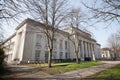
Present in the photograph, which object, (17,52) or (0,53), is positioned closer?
(0,53)

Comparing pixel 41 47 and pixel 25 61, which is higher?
pixel 41 47

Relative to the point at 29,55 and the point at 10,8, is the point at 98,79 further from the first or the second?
the point at 29,55

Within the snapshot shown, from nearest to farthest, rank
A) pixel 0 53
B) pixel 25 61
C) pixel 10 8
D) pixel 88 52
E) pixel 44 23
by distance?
pixel 10 8 → pixel 0 53 → pixel 44 23 → pixel 25 61 → pixel 88 52

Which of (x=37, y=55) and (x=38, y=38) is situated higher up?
(x=38, y=38)

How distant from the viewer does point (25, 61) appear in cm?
2639

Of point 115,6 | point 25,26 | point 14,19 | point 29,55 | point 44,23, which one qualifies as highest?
point 25,26

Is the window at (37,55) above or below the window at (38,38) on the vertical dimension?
below

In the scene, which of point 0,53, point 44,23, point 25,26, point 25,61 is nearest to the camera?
point 0,53

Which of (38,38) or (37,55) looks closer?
(37,55)

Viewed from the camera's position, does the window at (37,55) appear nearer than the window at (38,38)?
Yes

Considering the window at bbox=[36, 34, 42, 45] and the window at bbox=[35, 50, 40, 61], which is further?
the window at bbox=[36, 34, 42, 45]

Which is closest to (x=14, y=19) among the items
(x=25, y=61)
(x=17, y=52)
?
(x=25, y=61)

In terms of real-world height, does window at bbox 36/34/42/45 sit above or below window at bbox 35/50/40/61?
above

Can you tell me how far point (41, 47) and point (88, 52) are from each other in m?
29.3
